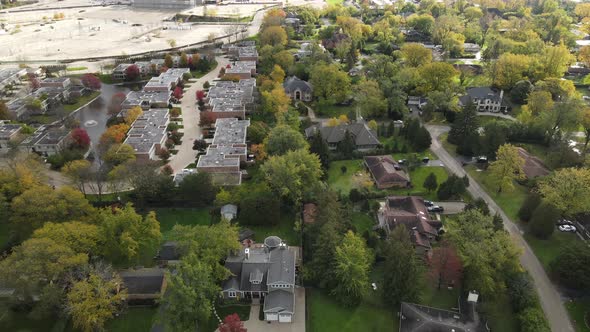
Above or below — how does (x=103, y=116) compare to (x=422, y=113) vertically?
below

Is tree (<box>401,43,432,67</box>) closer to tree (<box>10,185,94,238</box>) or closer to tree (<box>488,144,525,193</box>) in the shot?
tree (<box>488,144,525,193</box>)

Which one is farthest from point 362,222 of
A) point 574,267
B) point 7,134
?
point 7,134

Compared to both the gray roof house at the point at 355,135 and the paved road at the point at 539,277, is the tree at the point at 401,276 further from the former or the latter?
the gray roof house at the point at 355,135

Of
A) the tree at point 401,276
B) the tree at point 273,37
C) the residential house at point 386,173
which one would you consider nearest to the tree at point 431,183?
the residential house at point 386,173

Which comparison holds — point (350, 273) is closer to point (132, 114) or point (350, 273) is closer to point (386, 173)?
point (386, 173)

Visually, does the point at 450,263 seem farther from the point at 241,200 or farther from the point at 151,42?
the point at 151,42

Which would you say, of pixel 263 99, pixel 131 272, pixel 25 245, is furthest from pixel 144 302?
pixel 263 99

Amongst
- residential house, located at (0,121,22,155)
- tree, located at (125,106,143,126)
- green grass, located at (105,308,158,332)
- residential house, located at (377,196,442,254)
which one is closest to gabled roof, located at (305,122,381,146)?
residential house, located at (377,196,442,254)
